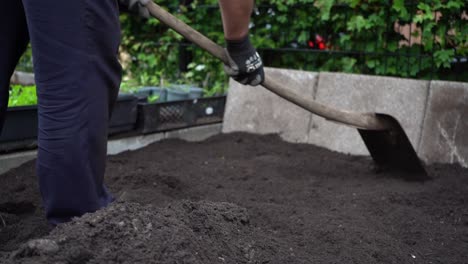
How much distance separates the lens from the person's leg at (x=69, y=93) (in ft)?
5.85

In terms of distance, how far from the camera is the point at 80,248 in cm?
153

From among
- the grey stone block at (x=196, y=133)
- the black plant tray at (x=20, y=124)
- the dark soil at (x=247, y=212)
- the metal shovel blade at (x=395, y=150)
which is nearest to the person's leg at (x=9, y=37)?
the dark soil at (x=247, y=212)

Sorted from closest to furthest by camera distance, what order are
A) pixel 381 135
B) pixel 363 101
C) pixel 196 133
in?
1. pixel 381 135
2. pixel 363 101
3. pixel 196 133

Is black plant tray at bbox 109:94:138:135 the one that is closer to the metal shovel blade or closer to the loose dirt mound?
the metal shovel blade

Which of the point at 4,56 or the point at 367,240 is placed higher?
the point at 4,56

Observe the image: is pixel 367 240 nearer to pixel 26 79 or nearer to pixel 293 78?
pixel 293 78

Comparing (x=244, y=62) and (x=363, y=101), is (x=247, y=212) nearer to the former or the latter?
(x=244, y=62)

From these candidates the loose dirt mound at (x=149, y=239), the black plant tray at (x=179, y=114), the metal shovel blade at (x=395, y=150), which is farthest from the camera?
the black plant tray at (x=179, y=114)

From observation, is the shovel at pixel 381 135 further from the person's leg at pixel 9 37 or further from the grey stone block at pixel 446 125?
the person's leg at pixel 9 37

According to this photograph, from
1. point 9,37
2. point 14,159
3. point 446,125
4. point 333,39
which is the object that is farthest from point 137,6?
point 333,39

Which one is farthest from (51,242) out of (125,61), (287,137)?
(125,61)

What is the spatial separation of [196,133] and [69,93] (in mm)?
2800

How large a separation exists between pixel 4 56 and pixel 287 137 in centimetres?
254

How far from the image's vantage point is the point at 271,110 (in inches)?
174
